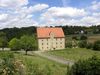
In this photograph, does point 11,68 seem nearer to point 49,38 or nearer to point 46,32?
point 46,32

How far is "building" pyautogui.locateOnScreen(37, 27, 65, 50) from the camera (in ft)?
306

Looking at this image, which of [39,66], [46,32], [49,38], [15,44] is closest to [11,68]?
[39,66]

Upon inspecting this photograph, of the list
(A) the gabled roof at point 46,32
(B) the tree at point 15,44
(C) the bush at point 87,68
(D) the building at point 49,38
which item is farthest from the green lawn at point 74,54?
(C) the bush at point 87,68

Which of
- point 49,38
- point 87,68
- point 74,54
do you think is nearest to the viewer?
point 87,68

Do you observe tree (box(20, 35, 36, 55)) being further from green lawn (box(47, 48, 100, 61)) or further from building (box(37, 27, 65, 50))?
building (box(37, 27, 65, 50))

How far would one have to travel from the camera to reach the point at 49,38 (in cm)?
9425

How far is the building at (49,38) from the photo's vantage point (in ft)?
306

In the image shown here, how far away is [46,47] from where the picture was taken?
95.0 meters

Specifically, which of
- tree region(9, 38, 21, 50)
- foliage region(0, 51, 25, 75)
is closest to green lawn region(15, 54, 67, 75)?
foliage region(0, 51, 25, 75)

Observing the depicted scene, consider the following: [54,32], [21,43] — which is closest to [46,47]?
[54,32]

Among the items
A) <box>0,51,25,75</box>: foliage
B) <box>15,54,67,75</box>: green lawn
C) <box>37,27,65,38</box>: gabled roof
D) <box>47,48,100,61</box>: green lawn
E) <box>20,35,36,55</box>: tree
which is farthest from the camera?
<box>37,27,65,38</box>: gabled roof

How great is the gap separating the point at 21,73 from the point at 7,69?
564 mm

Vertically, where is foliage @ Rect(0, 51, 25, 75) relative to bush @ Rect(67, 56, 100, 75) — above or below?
above

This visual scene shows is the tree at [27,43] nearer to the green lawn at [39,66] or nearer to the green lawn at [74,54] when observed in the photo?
the green lawn at [74,54]
